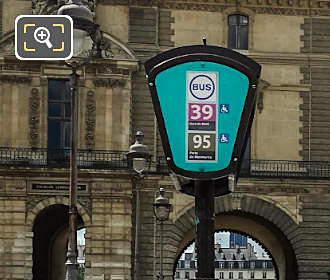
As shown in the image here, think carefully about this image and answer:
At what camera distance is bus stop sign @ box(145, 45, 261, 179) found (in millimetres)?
5992

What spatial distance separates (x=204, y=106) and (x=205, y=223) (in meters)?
0.73

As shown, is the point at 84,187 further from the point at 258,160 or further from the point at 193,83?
the point at 193,83

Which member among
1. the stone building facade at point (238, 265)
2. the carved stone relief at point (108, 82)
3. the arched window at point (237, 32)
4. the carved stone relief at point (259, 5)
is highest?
the carved stone relief at point (259, 5)

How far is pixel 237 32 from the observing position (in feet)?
116

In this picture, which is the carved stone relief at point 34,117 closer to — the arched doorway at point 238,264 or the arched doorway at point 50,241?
the arched doorway at point 50,241

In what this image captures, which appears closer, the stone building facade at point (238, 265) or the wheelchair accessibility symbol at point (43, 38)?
the wheelchair accessibility symbol at point (43, 38)

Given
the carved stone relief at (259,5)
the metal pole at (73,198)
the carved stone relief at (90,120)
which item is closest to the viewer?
the metal pole at (73,198)

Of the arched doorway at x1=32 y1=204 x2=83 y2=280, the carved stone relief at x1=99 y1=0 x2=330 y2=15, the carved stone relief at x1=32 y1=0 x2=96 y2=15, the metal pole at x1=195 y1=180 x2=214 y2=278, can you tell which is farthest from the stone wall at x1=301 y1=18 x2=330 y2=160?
the metal pole at x1=195 y1=180 x2=214 y2=278

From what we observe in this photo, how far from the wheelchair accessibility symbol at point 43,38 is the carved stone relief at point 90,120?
1038 inches

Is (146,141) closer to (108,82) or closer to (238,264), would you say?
(108,82)

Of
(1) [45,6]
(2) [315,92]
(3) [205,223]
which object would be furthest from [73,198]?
(2) [315,92]

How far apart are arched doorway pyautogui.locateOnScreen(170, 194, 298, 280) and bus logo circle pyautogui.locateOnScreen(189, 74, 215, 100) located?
27.5 m

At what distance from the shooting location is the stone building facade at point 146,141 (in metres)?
32.9

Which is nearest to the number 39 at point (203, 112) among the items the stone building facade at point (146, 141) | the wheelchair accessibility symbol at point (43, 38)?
the wheelchair accessibility symbol at point (43, 38)
